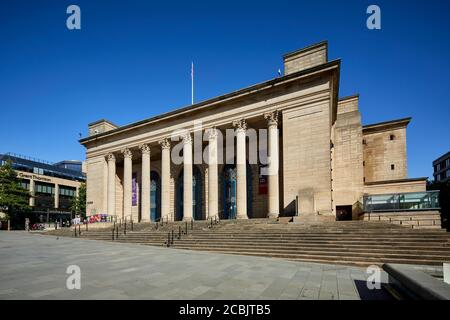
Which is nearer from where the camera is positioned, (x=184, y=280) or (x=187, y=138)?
(x=184, y=280)

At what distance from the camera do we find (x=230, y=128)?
2711 cm

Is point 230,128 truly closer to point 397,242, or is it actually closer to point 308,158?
point 308,158

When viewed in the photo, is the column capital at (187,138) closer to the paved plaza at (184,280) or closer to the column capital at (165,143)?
the column capital at (165,143)

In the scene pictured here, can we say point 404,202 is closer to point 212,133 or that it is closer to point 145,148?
point 212,133

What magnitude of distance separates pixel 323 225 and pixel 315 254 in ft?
14.9

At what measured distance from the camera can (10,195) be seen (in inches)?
1737

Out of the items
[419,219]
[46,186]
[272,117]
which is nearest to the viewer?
[419,219]

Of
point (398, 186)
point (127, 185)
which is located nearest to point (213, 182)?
point (127, 185)

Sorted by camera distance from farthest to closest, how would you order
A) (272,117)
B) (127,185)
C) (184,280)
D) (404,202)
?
(127,185) → (272,117) → (404,202) → (184,280)

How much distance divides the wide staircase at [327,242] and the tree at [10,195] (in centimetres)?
3542

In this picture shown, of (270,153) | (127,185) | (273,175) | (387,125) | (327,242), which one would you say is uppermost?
(387,125)

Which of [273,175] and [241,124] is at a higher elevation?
[241,124]

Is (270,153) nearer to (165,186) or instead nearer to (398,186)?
(398,186)

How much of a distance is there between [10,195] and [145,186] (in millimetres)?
28008
